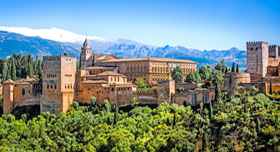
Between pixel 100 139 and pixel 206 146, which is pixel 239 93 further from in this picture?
pixel 100 139

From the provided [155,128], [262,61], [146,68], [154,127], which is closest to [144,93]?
[154,127]

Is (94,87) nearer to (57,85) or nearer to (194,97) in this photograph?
(57,85)

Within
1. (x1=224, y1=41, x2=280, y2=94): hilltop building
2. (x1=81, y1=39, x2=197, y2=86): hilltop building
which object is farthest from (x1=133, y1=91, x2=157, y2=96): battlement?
(x1=81, y1=39, x2=197, y2=86): hilltop building

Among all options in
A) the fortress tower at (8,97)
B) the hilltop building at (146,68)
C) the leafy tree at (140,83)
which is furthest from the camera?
the hilltop building at (146,68)

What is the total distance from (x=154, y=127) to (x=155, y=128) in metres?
1.41

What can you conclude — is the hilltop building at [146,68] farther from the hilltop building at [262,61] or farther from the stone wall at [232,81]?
the stone wall at [232,81]

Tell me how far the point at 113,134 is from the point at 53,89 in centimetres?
1657

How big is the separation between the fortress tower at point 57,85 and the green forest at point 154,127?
4.71 feet

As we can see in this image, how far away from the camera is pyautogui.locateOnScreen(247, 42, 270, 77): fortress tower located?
198ft

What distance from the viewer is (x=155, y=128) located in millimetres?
51031

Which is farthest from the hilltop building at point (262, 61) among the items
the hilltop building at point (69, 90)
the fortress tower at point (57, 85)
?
the fortress tower at point (57, 85)

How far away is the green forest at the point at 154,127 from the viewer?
42.4 metres

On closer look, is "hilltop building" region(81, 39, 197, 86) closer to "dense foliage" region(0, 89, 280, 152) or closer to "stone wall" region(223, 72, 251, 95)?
"dense foliage" region(0, 89, 280, 152)

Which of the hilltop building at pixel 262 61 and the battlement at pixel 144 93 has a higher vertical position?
the hilltop building at pixel 262 61
